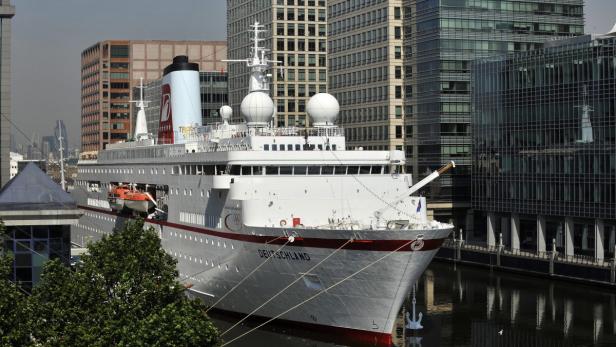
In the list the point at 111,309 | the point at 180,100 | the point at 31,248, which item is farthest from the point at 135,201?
the point at 111,309

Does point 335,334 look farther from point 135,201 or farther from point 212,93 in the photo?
point 212,93

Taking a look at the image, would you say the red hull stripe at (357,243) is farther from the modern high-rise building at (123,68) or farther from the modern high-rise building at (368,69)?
the modern high-rise building at (123,68)

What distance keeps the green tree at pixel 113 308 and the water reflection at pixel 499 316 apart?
41.7ft

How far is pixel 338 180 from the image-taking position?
167 ft

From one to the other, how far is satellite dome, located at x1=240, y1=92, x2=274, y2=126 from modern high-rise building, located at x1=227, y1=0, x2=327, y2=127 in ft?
223

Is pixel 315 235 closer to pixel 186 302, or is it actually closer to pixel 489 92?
pixel 186 302

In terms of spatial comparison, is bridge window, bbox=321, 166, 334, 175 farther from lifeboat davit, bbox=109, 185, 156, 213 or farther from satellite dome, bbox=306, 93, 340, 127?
lifeboat davit, bbox=109, 185, 156, 213

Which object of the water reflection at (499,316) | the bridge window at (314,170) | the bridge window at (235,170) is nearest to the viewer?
the water reflection at (499,316)

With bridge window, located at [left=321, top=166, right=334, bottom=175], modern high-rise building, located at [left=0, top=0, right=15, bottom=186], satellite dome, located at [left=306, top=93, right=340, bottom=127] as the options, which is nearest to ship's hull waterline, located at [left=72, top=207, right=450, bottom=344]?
bridge window, located at [left=321, top=166, right=334, bottom=175]

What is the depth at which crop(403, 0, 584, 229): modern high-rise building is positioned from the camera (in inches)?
3686

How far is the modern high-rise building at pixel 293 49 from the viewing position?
124 m

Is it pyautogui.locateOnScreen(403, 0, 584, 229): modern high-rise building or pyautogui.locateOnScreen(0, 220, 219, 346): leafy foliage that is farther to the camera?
pyautogui.locateOnScreen(403, 0, 584, 229): modern high-rise building

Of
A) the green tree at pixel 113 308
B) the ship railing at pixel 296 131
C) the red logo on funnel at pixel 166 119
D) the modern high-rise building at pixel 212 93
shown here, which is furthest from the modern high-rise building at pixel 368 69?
the green tree at pixel 113 308

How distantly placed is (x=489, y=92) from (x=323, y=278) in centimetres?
4386
